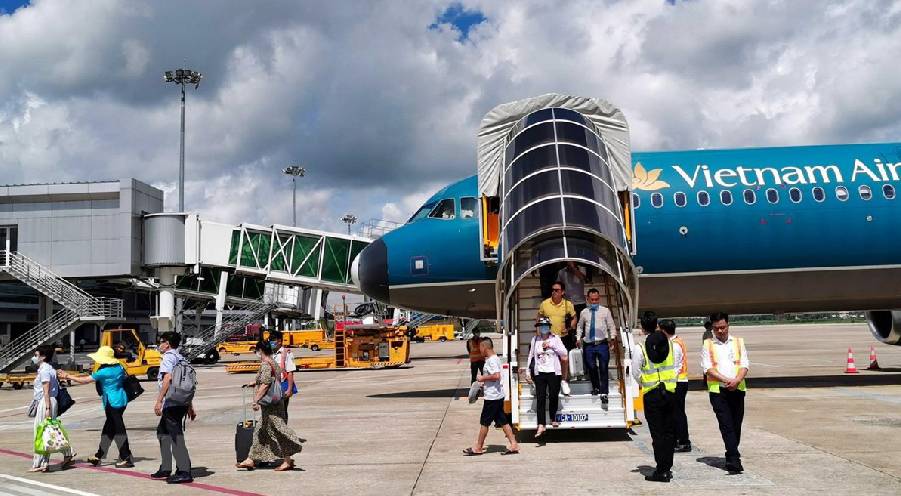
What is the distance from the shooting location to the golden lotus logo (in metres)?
18.7

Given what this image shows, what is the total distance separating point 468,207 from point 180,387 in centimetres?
1005

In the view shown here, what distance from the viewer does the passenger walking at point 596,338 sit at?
12664 millimetres

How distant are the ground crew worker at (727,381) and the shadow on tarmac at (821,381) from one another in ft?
35.6

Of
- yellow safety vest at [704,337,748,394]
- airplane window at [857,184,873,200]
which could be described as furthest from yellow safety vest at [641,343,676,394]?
airplane window at [857,184,873,200]

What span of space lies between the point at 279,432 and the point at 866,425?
9.74 m

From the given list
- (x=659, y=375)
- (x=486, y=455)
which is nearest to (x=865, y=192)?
(x=659, y=375)

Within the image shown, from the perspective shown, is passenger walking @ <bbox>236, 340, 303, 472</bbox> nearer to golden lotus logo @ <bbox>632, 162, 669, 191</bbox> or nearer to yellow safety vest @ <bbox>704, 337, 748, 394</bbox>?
yellow safety vest @ <bbox>704, 337, 748, 394</bbox>

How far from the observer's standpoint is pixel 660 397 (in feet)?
29.8

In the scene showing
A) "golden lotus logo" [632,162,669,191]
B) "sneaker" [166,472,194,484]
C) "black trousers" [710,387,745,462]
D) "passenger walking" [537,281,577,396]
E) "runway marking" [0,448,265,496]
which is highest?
"golden lotus logo" [632,162,669,191]

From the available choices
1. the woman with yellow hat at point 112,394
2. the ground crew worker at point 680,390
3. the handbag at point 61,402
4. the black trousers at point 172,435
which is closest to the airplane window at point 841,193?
the ground crew worker at point 680,390

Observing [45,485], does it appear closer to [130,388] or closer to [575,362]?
[130,388]

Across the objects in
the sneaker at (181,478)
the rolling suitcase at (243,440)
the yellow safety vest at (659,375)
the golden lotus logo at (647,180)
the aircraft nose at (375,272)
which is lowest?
the sneaker at (181,478)

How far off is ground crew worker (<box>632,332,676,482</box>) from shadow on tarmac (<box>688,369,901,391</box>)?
11.3 metres

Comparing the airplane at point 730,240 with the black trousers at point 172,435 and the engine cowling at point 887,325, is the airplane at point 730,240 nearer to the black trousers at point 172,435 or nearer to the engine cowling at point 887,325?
the engine cowling at point 887,325
